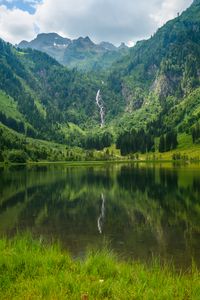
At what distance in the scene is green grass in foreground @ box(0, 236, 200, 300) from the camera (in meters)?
17.3

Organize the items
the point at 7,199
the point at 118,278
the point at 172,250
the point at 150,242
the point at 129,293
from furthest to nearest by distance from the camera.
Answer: the point at 7,199
the point at 150,242
the point at 172,250
the point at 118,278
the point at 129,293

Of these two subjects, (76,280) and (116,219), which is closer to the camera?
(76,280)

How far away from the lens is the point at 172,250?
35.1 metres

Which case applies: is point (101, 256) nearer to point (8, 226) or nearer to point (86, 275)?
point (86, 275)

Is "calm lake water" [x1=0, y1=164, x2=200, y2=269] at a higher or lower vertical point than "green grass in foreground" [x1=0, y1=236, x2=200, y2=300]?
lower

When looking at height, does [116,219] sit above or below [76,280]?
below

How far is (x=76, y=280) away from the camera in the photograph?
18.9m

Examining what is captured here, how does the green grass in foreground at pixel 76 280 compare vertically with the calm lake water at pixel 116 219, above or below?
above

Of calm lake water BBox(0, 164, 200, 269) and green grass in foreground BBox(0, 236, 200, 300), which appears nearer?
green grass in foreground BBox(0, 236, 200, 300)

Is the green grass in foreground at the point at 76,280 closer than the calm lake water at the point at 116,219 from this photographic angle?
Yes

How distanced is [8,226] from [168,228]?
1894 centimetres

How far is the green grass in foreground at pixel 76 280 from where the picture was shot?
17344mm

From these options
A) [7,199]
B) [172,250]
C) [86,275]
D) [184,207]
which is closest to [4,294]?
[86,275]

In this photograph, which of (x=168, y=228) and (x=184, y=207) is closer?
(x=168, y=228)
